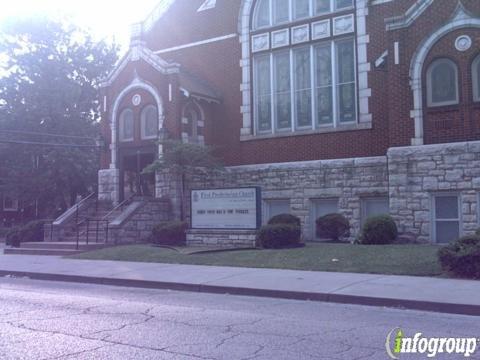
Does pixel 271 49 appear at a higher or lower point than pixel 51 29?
lower

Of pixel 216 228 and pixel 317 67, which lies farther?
pixel 317 67

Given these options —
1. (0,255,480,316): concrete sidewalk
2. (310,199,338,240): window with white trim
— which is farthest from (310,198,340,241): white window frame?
(0,255,480,316): concrete sidewalk

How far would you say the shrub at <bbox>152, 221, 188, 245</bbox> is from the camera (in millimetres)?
19984

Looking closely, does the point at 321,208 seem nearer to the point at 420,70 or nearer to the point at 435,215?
the point at 435,215

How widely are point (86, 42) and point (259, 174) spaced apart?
21.0 m

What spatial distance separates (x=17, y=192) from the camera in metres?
34.8

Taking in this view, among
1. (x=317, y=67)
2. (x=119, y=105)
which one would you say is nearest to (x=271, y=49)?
(x=317, y=67)

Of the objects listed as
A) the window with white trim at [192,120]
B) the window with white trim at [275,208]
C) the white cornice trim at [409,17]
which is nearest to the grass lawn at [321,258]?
the window with white trim at [275,208]

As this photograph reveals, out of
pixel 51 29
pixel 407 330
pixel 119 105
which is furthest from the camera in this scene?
→ pixel 51 29

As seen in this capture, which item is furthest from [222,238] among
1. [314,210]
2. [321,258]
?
[321,258]

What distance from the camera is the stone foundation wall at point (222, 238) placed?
18.4 meters

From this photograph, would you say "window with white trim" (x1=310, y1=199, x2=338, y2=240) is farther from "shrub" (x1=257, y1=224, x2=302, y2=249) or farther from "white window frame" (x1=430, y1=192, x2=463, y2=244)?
"white window frame" (x1=430, y1=192, x2=463, y2=244)

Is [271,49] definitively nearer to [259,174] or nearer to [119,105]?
[259,174]

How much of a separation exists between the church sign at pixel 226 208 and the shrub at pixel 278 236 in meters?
0.89
